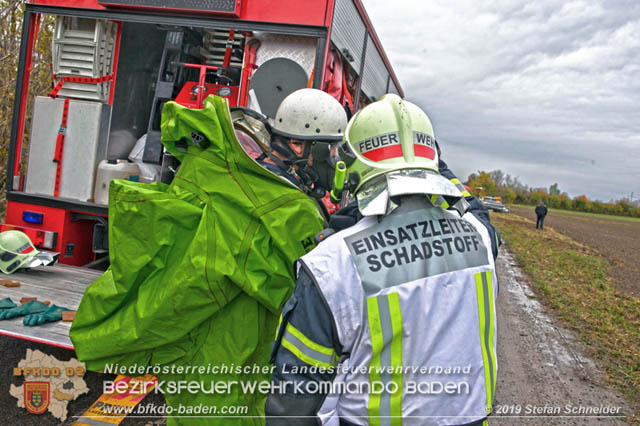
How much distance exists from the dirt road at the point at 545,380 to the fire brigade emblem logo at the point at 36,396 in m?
3.33

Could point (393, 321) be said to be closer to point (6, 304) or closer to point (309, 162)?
point (309, 162)

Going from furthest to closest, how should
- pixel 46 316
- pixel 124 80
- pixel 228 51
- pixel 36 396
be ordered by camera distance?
pixel 228 51
pixel 124 80
pixel 46 316
pixel 36 396

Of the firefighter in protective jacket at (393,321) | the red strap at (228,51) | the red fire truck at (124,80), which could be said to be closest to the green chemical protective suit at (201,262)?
the firefighter in protective jacket at (393,321)

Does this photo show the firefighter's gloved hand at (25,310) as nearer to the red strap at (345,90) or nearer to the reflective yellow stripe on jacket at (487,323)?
the reflective yellow stripe on jacket at (487,323)

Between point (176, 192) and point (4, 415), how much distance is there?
2.13 metres

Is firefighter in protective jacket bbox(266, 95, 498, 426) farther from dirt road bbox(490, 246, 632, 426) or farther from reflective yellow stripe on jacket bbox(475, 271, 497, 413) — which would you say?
dirt road bbox(490, 246, 632, 426)

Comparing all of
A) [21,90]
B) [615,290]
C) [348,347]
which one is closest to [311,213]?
[348,347]

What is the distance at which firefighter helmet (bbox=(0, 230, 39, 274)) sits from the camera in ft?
13.8

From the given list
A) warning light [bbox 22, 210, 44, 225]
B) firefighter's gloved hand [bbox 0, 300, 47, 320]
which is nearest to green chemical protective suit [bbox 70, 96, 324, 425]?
firefighter's gloved hand [bbox 0, 300, 47, 320]

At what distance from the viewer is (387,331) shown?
129 centimetres

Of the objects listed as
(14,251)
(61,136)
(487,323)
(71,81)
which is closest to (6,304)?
(14,251)

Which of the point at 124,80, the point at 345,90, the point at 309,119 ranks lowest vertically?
the point at 309,119

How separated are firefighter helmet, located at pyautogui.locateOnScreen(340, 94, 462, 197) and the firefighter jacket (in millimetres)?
146

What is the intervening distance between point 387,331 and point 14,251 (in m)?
4.23
